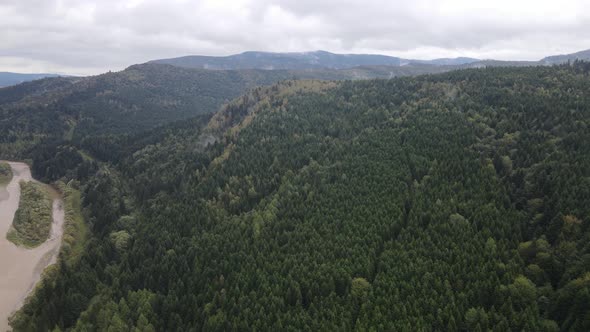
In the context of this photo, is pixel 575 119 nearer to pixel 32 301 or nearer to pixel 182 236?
pixel 182 236

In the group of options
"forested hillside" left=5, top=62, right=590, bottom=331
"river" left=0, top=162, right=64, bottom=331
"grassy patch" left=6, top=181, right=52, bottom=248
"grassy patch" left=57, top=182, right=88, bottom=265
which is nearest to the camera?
"forested hillside" left=5, top=62, right=590, bottom=331

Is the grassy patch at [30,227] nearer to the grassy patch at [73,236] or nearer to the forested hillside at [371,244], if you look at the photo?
the grassy patch at [73,236]

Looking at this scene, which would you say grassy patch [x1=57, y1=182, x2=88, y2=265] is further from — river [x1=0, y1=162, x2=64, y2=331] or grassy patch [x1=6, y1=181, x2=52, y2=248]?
grassy patch [x1=6, y1=181, x2=52, y2=248]

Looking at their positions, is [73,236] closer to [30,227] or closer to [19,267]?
[19,267]

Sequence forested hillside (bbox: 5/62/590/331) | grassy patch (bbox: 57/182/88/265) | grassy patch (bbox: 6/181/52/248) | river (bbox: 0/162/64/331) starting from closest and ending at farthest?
forested hillside (bbox: 5/62/590/331) → river (bbox: 0/162/64/331) → grassy patch (bbox: 57/182/88/265) → grassy patch (bbox: 6/181/52/248)

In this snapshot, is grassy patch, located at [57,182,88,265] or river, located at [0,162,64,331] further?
grassy patch, located at [57,182,88,265]

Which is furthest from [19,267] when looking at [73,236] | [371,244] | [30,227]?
[371,244]

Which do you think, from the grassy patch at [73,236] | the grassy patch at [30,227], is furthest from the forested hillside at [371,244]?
the grassy patch at [30,227]

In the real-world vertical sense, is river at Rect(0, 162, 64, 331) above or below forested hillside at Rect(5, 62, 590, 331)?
below

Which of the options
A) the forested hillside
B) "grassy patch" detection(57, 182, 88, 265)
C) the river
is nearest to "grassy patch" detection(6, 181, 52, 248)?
the river

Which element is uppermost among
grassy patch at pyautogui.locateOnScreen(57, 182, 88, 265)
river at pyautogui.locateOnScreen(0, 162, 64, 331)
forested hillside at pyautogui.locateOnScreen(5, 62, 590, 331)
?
forested hillside at pyautogui.locateOnScreen(5, 62, 590, 331)
